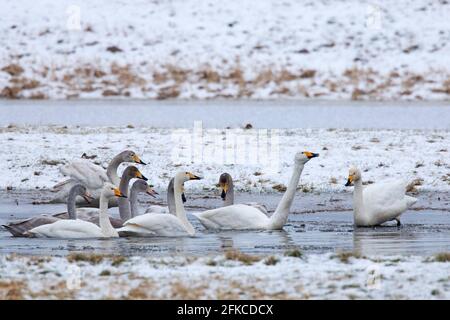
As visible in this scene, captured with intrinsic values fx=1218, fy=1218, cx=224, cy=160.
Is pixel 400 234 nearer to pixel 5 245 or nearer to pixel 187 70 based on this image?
pixel 5 245

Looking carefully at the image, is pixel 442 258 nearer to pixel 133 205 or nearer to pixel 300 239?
pixel 300 239

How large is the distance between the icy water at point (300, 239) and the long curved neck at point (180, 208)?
0.14 m

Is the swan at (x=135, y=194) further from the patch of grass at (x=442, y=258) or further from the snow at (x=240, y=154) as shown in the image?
the patch of grass at (x=442, y=258)

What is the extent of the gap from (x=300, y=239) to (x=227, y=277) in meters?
3.46

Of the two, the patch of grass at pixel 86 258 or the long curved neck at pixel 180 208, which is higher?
the long curved neck at pixel 180 208

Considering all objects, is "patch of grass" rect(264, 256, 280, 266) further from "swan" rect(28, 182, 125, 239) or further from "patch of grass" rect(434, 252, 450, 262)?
"swan" rect(28, 182, 125, 239)

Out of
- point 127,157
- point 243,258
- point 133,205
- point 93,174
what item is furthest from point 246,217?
point 243,258

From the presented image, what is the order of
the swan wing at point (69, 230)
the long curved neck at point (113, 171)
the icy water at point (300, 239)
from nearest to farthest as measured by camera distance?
the icy water at point (300, 239), the swan wing at point (69, 230), the long curved neck at point (113, 171)

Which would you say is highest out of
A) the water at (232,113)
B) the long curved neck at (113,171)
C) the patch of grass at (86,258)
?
the water at (232,113)

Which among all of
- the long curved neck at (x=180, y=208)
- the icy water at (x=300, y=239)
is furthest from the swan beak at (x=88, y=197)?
the long curved neck at (x=180, y=208)

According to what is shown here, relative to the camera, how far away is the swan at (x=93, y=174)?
51.0 feet

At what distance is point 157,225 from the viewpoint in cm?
1269

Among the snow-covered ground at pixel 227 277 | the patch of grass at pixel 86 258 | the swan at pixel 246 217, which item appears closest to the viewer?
the snow-covered ground at pixel 227 277
